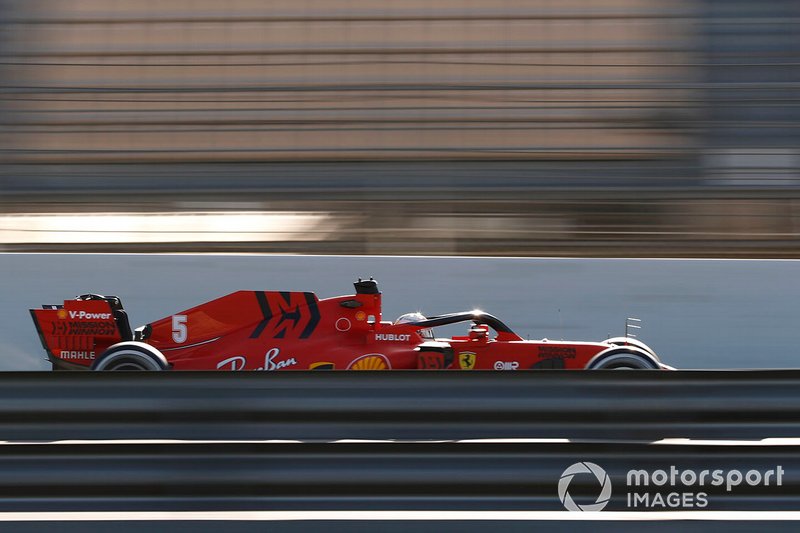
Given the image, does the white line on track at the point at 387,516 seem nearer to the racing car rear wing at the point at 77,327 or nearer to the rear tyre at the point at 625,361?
the rear tyre at the point at 625,361

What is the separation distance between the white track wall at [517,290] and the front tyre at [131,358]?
776mm

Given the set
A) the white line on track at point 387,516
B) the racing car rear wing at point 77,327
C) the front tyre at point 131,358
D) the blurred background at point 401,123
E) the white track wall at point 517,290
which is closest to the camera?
the white line on track at point 387,516

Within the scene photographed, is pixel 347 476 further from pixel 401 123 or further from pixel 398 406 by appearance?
pixel 401 123

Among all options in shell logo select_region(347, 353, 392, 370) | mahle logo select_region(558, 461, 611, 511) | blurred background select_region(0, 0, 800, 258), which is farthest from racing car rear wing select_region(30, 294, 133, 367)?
mahle logo select_region(558, 461, 611, 511)

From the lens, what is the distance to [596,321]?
602 cm

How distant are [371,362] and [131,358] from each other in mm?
1312

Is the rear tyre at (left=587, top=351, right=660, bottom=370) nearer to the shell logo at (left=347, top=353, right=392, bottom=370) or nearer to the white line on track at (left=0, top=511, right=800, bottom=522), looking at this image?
the shell logo at (left=347, top=353, right=392, bottom=370)

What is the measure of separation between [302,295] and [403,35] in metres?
2.33

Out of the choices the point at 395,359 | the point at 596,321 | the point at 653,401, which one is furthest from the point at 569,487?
the point at 596,321

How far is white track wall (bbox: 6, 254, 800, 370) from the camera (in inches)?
233

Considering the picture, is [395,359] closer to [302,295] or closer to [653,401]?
[302,295]

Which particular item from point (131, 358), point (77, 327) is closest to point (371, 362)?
point (131, 358)

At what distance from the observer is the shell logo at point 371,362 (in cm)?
546

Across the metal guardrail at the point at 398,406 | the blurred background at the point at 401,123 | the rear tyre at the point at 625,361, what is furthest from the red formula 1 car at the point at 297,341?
the metal guardrail at the point at 398,406
